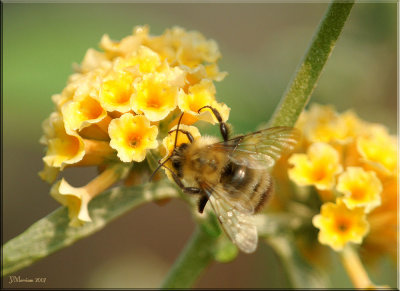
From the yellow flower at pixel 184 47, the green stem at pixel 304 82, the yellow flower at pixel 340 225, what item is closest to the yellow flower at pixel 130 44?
the yellow flower at pixel 184 47

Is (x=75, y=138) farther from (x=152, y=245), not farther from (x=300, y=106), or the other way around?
(x=152, y=245)

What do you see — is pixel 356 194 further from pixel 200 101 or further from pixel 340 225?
pixel 200 101

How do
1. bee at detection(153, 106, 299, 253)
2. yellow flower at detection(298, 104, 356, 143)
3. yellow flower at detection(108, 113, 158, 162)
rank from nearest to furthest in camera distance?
yellow flower at detection(108, 113, 158, 162)
bee at detection(153, 106, 299, 253)
yellow flower at detection(298, 104, 356, 143)

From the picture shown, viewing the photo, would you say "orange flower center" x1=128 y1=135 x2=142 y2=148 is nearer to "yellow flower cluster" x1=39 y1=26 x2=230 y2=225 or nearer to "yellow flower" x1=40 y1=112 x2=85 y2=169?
"yellow flower cluster" x1=39 y1=26 x2=230 y2=225

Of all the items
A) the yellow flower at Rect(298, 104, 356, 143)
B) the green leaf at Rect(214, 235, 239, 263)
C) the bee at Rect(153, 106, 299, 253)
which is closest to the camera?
the bee at Rect(153, 106, 299, 253)

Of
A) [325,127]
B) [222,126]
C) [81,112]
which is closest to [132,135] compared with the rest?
[81,112]

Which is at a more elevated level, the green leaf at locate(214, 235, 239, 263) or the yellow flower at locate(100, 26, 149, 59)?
the yellow flower at locate(100, 26, 149, 59)

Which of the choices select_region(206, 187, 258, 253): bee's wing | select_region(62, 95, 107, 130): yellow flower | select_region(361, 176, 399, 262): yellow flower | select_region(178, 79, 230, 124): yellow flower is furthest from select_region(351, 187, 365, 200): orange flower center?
select_region(62, 95, 107, 130): yellow flower
